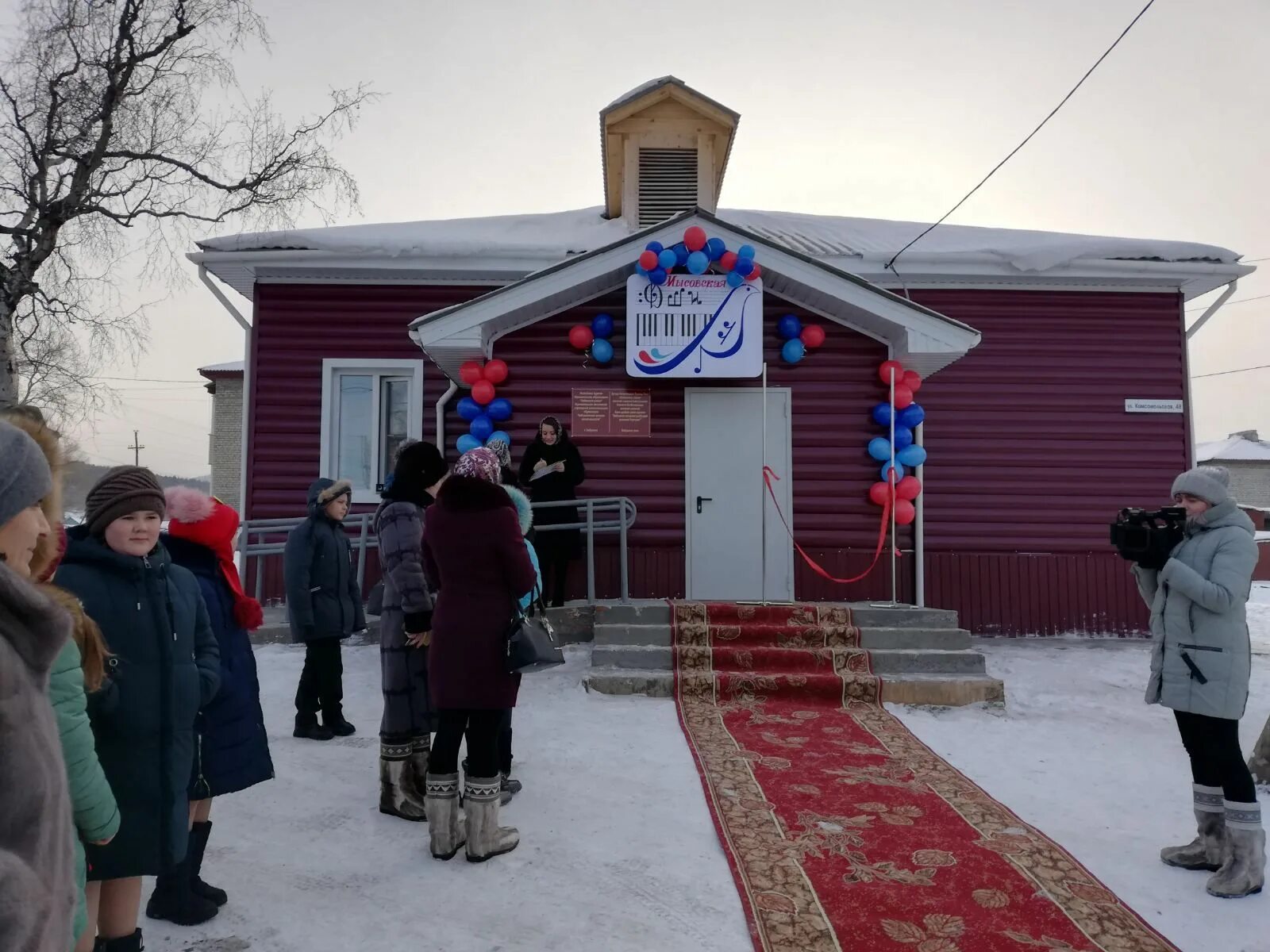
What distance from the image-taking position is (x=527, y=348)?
8164 mm

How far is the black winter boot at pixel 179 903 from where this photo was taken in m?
2.86

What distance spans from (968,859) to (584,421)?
5.62 metres

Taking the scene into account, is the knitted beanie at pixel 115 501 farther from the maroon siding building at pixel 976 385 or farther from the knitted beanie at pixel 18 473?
the maroon siding building at pixel 976 385

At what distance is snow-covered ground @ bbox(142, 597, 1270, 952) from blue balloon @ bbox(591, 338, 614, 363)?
10.9 ft

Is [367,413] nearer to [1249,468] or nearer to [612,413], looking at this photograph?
[612,413]

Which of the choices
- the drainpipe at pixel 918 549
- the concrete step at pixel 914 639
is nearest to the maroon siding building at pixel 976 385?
the drainpipe at pixel 918 549

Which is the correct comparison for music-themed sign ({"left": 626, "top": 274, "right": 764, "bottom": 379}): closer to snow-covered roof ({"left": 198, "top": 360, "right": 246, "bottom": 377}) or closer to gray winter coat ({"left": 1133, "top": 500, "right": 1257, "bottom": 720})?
gray winter coat ({"left": 1133, "top": 500, "right": 1257, "bottom": 720})

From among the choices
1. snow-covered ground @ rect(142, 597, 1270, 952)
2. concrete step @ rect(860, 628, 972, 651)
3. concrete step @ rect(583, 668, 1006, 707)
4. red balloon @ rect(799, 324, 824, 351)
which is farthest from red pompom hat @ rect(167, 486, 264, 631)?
red balloon @ rect(799, 324, 824, 351)

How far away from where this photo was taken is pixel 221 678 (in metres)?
2.88

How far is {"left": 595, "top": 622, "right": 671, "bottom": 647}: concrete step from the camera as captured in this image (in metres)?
6.78

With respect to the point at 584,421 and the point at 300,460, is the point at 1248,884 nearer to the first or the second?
the point at 584,421

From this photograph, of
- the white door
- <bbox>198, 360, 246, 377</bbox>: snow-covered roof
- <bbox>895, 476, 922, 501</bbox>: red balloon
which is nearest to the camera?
<bbox>895, 476, 922, 501</bbox>: red balloon

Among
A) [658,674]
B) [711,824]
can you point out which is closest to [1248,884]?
[711,824]

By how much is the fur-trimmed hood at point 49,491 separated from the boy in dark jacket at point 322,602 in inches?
104
